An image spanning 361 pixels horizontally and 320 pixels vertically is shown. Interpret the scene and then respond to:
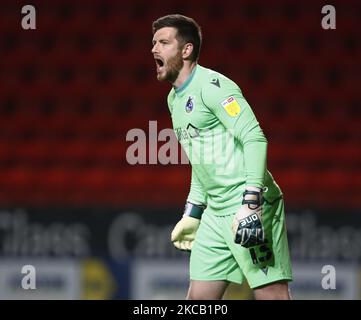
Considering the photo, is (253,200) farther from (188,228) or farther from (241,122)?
(188,228)

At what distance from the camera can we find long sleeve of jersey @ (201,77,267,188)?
129 inches

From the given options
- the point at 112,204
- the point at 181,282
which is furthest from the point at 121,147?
the point at 181,282

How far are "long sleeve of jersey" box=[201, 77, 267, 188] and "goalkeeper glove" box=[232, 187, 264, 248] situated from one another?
44mm

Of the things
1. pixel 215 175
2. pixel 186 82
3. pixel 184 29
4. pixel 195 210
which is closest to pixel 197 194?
pixel 195 210

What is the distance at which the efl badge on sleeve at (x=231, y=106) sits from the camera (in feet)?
10.9

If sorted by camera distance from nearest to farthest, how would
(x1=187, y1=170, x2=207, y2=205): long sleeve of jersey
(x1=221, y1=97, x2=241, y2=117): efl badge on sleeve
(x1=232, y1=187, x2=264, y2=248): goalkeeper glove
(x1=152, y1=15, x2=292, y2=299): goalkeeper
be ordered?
1. (x1=232, y1=187, x2=264, y2=248): goalkeeper glove
2. (x1=221, y1=97, x2=241, y2=117): efl badge on sleeve
3. (x1=152, y1=15, x2=292, y2=299): goalkeeper
4. (x1=187, y1=170, x2=207, y2=205): long sleeve of jersey

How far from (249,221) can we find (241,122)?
34 cm

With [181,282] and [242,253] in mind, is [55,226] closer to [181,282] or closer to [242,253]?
[181,282]

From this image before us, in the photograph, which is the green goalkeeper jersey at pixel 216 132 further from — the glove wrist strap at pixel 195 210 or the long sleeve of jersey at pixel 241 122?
the glove wrist strap at pixel 195 210

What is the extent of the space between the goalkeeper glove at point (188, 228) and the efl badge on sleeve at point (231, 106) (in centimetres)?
53

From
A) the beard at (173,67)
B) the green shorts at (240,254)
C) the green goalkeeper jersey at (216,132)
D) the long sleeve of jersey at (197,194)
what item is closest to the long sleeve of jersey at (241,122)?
the green goalkeeper jersey at (216,132)

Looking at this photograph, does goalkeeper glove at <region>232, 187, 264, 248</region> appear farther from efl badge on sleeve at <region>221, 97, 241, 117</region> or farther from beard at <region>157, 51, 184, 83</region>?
beard at <region>157, 51, 184, 83</region>

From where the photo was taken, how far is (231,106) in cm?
332

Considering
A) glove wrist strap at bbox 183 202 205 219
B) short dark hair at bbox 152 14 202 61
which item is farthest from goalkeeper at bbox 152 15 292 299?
glove wrist strap at bbox 183 202 205 219
